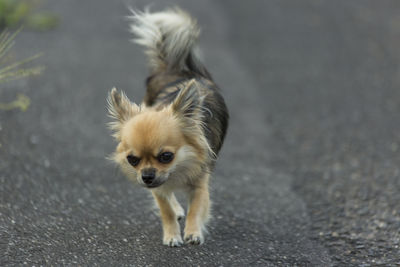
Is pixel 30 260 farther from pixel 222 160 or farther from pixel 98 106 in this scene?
pixel 98 106

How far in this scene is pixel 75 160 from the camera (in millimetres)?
6121

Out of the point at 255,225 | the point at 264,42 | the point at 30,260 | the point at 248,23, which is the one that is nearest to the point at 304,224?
the point at 255,225

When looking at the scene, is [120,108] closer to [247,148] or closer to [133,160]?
[133,160]

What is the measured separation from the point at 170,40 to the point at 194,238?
2171 mm

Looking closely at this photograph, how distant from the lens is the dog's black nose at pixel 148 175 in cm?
380

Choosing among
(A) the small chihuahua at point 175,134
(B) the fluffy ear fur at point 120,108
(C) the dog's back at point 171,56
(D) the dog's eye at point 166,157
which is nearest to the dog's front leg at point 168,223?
(A) the small chihuahua at point 175,134

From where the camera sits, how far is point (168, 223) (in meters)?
4.41

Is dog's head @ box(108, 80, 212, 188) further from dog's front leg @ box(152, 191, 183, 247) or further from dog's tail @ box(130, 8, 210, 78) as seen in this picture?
dog's tail @ box(130, 8, 210, 78)

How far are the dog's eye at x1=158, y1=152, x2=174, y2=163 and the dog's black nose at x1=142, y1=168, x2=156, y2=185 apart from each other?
0.12 meters

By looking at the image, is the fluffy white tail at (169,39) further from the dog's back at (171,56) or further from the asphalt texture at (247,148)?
the asphalt texture at (247,148)

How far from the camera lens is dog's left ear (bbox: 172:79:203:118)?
403 centimetres

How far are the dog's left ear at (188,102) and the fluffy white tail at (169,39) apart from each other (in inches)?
A: 46.7

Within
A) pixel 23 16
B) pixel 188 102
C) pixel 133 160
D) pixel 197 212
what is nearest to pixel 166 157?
pixel 133 160

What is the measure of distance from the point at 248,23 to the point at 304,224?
8366mm
